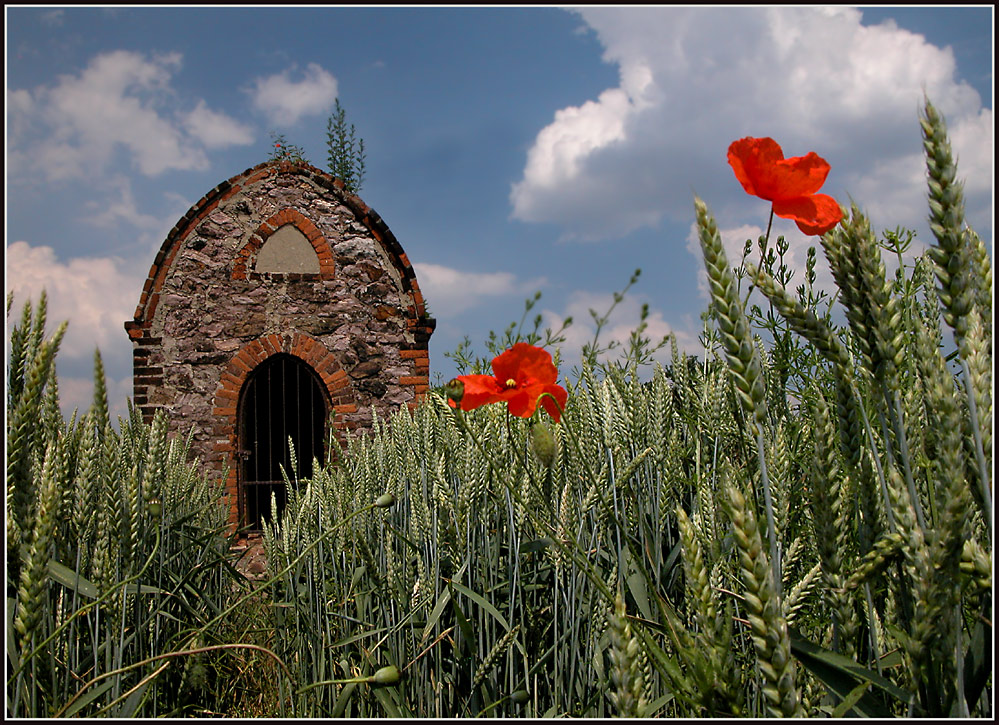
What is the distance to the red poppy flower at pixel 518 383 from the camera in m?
1.52

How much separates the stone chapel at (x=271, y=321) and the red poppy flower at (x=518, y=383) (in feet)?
18.8

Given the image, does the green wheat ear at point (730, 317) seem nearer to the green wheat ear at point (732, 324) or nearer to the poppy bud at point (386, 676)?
the green wheat ear at point (732, 324)

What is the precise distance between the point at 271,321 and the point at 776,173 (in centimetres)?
729

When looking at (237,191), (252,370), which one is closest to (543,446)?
(252,370)

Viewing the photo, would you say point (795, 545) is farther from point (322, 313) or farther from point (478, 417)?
point (322, 313)

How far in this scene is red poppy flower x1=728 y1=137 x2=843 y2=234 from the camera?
104 cm

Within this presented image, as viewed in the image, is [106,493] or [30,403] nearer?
[30,403]

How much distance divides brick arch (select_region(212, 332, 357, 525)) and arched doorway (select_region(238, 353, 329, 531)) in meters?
0.08

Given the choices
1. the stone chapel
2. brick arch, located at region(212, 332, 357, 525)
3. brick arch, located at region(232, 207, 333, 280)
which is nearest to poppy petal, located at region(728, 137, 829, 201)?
the stone chapel

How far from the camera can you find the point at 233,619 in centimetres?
267

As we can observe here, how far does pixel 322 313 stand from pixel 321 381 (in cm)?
80

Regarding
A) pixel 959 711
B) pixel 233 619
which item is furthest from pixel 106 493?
pixel 233 619

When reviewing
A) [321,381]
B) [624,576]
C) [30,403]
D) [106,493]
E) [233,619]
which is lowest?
[233,619]

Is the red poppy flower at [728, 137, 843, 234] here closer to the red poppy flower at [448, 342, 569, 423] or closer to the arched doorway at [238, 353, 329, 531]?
the red poppy flower at [448, 342, 569, 423]
